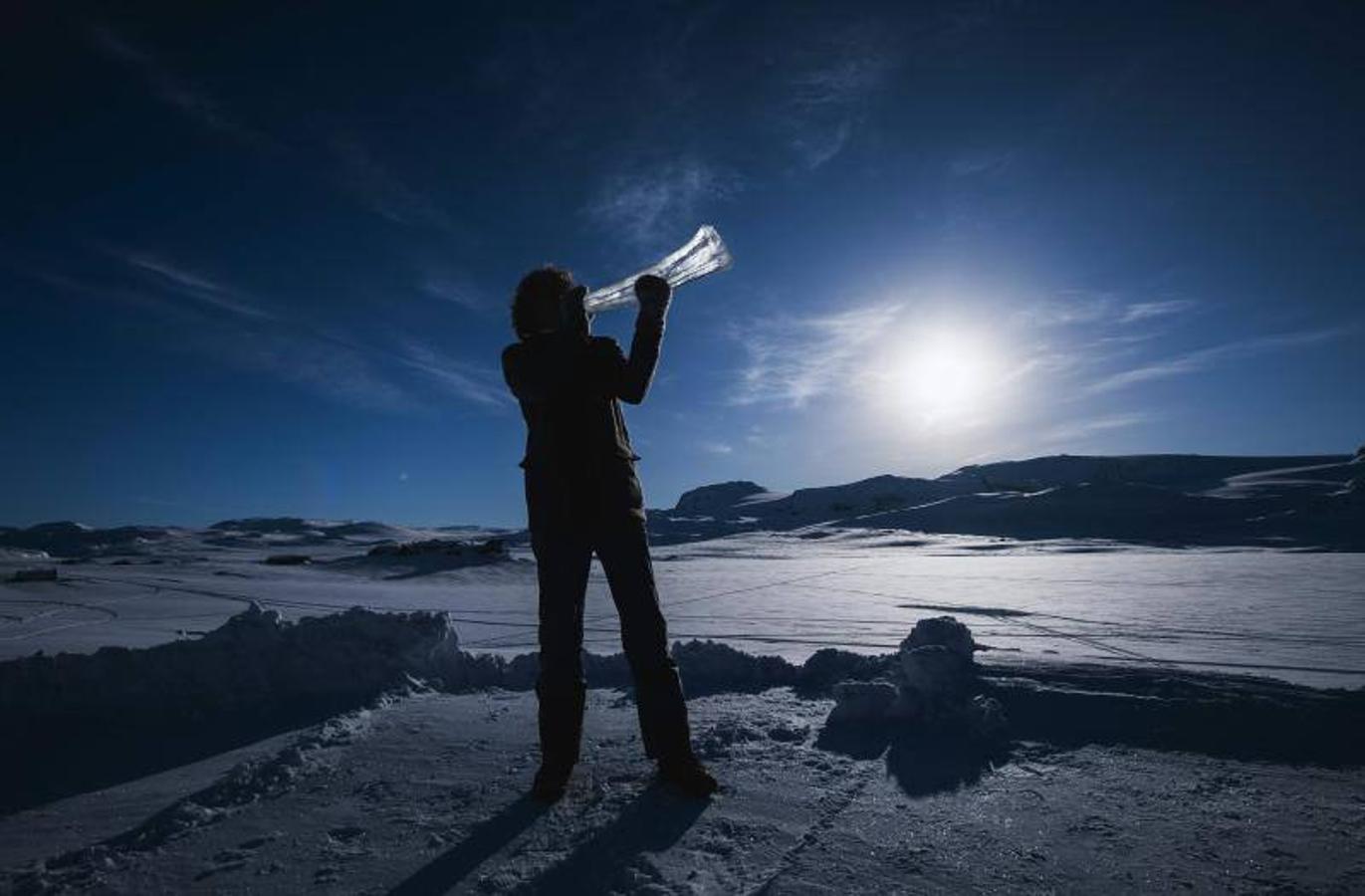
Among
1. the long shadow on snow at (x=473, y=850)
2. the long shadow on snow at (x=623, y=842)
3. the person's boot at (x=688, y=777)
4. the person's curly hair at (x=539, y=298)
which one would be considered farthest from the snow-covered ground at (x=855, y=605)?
the person's curly hair at (x=539, y=298)

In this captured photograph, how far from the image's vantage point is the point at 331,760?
2.37m

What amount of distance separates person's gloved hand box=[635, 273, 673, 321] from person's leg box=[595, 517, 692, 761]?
72cm

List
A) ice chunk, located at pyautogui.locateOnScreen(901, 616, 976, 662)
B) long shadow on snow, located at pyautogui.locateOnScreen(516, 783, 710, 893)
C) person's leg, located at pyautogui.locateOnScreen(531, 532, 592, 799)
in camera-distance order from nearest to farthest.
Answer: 1. long shadow on snow, located at pyautogui.locateOnScreen(516, 783, 710, 893)
2. person's leg, located at pyautogui.locateOnScreen(531, 532, 592, 799)
3. ice chunk, located at pyautogui.locateOnScreen(901, 616, 976, 662)

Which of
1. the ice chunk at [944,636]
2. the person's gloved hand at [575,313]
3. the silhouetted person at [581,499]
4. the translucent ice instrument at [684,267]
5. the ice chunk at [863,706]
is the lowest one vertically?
the ice chunk at [863,706]

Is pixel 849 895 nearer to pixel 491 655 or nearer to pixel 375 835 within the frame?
pixel 375 835

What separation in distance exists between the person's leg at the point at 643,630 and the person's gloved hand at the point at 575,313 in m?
0.69

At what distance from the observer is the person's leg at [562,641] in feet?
7.20

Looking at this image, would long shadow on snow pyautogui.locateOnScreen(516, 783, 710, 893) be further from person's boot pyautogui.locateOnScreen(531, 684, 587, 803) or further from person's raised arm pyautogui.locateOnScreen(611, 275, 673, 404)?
person's raised arm pyautogui.locateOnScreen(611, 275, 673, 404)

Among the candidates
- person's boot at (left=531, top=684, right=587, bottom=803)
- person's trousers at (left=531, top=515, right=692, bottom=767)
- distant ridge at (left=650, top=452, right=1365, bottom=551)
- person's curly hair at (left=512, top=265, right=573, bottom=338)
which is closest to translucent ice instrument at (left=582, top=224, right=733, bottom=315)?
person's curly hair at (left=512, top=265, right=573, bottom=338)

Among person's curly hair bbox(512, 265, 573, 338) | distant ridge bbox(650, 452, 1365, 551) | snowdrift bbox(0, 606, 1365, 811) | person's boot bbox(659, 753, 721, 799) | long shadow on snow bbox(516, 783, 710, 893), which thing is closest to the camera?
long shadow on snow bbox(516, 783, 710, 893)

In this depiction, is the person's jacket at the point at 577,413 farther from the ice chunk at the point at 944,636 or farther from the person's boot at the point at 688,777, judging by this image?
the ice chunk at the point at 944,636

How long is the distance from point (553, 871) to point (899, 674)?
5.66ft

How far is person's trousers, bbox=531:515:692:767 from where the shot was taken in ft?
7.23

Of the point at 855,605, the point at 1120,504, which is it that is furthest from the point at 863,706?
the point at 1120,504
